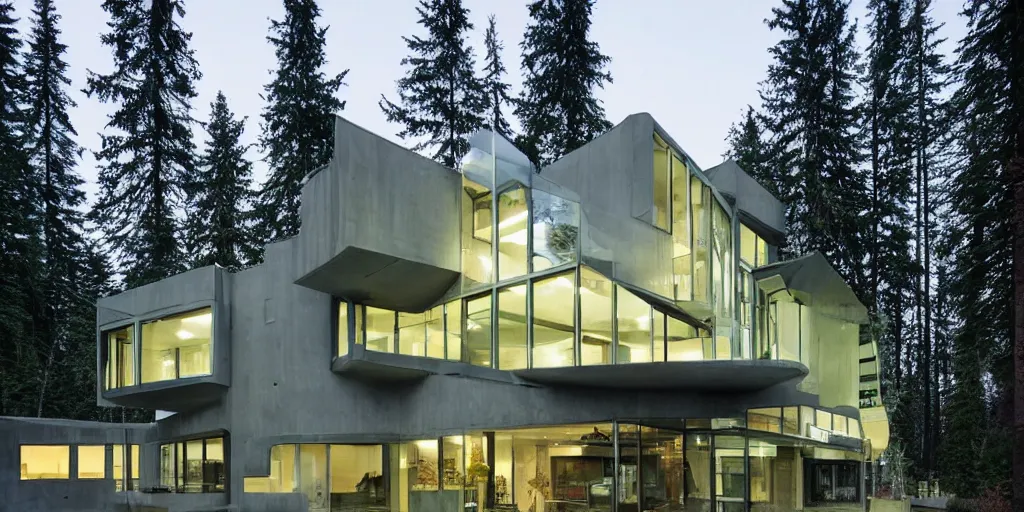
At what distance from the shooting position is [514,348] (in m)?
19.2

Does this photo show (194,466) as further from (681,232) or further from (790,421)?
(790,421)

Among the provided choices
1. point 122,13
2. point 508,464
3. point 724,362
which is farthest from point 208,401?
point 122,13

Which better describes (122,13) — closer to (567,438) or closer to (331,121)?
(331,121)

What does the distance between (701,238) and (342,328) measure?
30.8ft

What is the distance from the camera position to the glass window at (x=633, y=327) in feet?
58.0

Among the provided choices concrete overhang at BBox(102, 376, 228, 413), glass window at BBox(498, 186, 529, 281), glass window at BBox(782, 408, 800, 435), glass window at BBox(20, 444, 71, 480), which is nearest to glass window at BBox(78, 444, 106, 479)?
glass window at BBox(20, 444, 71, 480)

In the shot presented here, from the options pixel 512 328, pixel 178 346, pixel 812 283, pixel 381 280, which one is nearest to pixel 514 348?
pixel 512 328

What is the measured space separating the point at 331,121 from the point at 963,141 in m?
25.5

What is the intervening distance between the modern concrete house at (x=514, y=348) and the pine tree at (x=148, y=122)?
42.0 ft

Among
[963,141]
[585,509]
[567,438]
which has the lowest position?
[585,509]

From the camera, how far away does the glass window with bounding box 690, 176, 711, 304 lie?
1933cm

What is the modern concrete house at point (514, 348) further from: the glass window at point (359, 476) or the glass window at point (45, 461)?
the glass window at point (45, 461)

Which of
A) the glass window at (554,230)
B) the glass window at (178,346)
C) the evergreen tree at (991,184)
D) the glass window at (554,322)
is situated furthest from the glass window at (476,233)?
the evergreen tree at (991,184)

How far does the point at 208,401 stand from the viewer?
83.4 feet
